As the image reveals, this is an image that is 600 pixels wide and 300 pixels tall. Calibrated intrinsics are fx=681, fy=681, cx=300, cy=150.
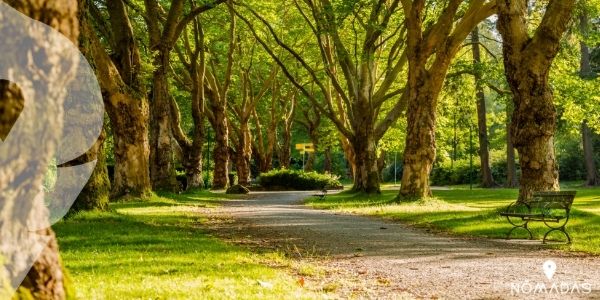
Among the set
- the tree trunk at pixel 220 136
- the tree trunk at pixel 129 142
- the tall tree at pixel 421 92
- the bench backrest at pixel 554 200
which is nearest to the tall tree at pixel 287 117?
the tree trunk at pixel 220 136

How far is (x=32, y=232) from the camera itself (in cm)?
410

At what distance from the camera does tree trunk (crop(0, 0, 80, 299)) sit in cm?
393

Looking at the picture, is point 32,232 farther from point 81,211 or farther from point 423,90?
point 423,90

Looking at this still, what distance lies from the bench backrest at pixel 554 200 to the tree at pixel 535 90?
3.33m

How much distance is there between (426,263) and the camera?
9.98 m

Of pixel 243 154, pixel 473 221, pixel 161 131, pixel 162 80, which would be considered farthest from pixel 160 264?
pixel 243 154

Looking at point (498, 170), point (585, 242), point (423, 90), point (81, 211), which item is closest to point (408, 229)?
point (585, 242)

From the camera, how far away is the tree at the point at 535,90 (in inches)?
663

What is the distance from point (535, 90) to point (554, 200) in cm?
457

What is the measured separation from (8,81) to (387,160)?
77496 millimetres

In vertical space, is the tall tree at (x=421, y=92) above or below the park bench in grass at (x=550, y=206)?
above

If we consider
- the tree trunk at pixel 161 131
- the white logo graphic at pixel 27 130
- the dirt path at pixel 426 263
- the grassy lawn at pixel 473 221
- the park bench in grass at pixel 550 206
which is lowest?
the dirt path at pixel 426 263

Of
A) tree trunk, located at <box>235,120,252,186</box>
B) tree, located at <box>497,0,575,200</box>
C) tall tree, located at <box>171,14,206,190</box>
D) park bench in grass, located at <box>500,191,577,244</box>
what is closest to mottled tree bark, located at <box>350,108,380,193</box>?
tall tree, located at <box>171,14,206,190</box>

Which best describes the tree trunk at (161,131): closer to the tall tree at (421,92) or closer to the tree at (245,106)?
the tall tree at (421,92)
